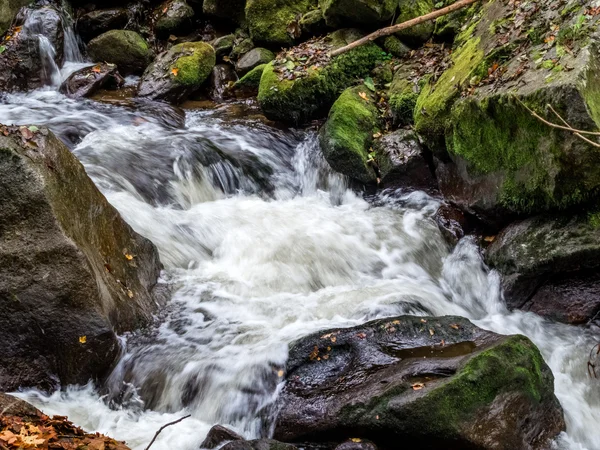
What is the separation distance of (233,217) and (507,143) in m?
3.78

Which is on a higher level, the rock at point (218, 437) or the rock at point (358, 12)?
the rock at point (358, 12)

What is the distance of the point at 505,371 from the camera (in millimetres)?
3635

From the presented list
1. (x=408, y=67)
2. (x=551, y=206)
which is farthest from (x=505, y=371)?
(x=408, y=67)

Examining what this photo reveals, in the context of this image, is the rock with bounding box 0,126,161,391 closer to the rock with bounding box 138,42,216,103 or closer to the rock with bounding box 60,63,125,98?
the rock with bounding box 138,42,216,103

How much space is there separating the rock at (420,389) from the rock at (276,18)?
8434mm

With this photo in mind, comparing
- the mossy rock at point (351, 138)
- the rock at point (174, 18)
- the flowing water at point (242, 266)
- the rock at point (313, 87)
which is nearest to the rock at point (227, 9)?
the rock at point (174, 18)

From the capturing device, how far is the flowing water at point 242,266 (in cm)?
427

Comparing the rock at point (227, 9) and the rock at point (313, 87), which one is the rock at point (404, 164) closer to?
the rock at point (313, 87)

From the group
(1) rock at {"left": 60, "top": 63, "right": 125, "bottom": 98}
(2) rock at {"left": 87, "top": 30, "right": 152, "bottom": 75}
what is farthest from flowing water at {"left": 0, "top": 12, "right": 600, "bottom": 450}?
(2) rock at {"left": 87, "top": 30, "right": 152, "bottom": 75}

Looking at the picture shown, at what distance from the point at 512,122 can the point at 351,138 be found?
8.80 feet

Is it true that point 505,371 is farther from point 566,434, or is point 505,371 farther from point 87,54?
point 87,54

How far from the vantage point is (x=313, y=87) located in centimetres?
878

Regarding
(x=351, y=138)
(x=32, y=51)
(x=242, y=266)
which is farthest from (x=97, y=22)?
(x=242, y=266)

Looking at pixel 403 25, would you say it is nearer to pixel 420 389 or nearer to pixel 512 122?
pixel 512 122
